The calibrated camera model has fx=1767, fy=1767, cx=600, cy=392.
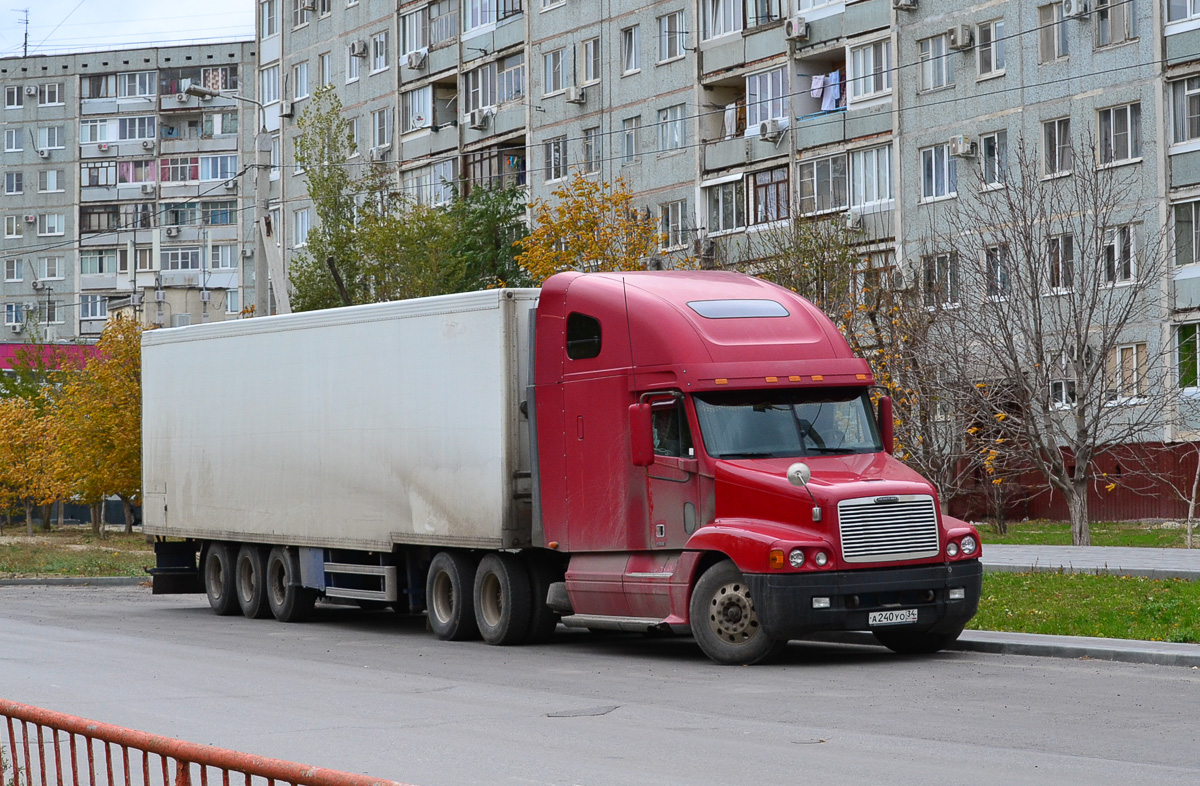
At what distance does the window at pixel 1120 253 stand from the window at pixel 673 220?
15223 mm

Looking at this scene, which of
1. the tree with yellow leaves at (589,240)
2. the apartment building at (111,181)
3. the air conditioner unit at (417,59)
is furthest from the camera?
the apartment building at (111,181)

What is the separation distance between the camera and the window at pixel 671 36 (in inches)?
2119

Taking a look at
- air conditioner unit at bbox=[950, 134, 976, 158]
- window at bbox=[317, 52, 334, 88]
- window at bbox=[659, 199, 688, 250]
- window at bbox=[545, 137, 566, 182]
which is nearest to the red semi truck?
air conditioner unit at bbox=[950, 134, 976, 158]

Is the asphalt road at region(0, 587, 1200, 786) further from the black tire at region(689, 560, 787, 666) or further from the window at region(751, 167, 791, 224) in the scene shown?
the window at region(751, 167, 791, 224)

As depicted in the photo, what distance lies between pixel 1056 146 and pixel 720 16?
13.3 metres

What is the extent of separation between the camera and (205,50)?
103000mm

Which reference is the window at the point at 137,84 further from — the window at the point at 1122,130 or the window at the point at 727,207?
the window at the point at 1122,130

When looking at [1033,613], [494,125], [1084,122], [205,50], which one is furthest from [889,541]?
[205,50]

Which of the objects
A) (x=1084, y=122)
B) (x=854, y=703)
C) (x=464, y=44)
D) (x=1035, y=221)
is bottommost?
(x=854, y=703)

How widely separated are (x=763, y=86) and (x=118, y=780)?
43238mm

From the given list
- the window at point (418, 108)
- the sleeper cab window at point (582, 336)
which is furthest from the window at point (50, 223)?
the sleeper cab window at point (582, 336)

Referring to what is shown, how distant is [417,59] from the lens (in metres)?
64.4

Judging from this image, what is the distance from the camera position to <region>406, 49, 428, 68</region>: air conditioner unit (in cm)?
6438

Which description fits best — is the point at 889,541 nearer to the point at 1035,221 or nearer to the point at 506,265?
the point at 1035,221
